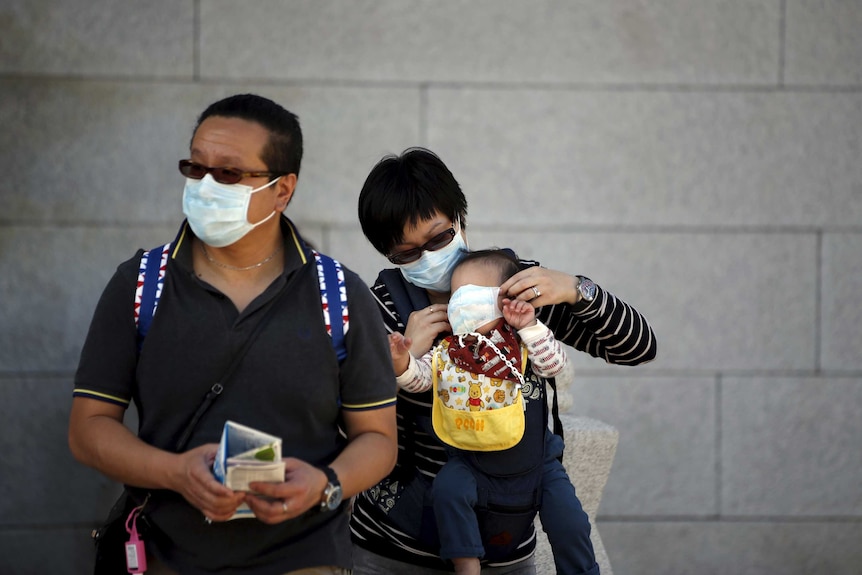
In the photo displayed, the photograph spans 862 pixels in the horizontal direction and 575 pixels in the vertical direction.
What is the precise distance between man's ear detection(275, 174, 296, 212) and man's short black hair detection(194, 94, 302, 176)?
0.7 inches

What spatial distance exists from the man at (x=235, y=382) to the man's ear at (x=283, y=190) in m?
0.04

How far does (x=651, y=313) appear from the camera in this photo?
5.80 m

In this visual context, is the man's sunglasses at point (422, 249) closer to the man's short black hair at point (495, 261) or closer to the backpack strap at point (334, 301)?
the man's short black hair at point (495, 261)

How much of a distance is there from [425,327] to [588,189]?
2.68 m

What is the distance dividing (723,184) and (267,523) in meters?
3.96

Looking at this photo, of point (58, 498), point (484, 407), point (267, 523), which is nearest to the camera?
point (267, 523)

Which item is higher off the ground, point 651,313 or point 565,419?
point 651,313

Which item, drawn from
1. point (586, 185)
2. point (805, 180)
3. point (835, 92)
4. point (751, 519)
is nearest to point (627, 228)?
point (586, 185)

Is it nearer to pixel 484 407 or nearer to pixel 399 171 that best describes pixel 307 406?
pixel 484 407

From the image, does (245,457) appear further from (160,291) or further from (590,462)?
(590,462)

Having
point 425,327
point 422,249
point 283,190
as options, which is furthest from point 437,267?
point 283,190

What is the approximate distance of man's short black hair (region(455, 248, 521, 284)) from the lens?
3.36 m

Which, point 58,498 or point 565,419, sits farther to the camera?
point 58,498

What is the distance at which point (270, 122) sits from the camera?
2.80 metres
